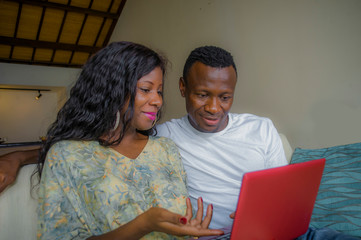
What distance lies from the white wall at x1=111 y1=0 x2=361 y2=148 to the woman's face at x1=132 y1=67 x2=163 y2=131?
140 cm

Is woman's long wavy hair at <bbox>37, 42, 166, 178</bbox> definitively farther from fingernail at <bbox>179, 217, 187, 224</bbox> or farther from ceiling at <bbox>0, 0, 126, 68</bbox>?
ceiling at <bbox>0, 0, 126, 68</bbox>

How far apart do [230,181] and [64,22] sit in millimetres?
5767

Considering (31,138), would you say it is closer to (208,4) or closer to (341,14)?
(208,4)

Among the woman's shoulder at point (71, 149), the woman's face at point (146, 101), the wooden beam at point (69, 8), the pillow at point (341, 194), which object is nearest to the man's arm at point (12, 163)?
the woman's shoulder at point (71, 149)

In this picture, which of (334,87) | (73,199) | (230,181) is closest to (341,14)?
(334,87)

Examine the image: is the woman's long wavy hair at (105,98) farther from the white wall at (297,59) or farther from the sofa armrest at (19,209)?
the white wall at (297,59)

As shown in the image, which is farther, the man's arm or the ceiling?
the ceiling

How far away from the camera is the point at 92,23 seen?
6227 mm

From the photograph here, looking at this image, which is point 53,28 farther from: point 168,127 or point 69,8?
point 168,127

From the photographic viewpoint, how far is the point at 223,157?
1.51m

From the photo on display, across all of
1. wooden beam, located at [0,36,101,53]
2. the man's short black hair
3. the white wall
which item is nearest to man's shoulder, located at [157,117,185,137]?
the man's short black hair

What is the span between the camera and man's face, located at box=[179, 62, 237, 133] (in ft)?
4.68

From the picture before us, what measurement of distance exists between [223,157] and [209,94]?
0.35 metres

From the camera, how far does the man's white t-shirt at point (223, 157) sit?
147cm
